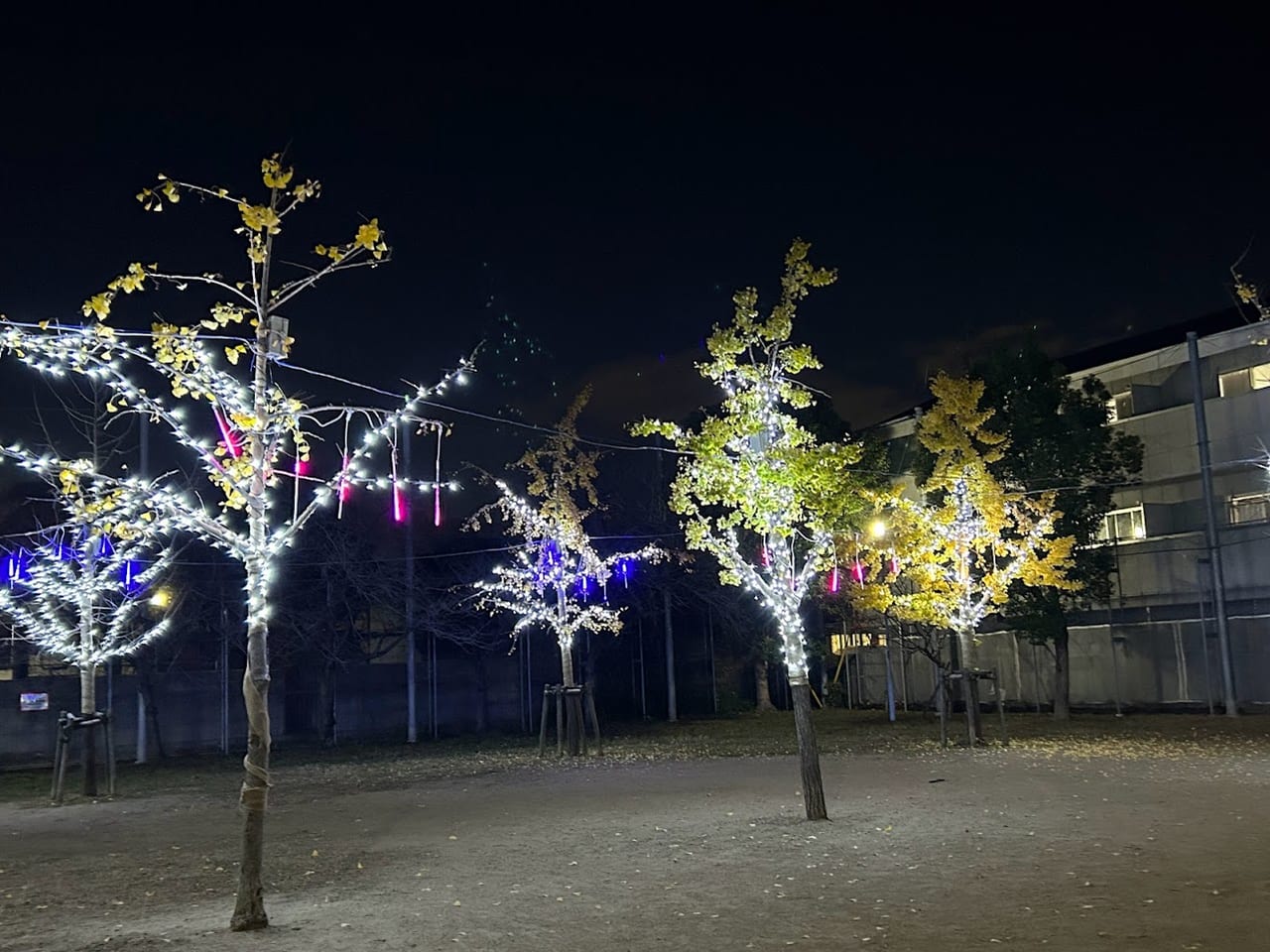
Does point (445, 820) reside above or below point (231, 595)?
below

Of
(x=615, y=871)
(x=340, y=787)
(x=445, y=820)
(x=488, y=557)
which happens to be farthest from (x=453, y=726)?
(x=615, y=871)

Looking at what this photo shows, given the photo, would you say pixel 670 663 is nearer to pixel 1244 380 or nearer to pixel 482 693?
Answer: pixel 482 693

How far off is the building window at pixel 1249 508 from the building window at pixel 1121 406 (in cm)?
391

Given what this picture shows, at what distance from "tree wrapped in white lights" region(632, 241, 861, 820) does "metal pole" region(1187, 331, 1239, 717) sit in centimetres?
1701

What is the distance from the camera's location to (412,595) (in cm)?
3136

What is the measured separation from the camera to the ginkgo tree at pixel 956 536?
22.7 m

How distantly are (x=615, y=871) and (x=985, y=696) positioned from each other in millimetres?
27588

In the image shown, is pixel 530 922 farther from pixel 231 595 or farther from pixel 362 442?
pixel 231 595

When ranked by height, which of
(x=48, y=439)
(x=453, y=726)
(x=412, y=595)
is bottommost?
(x=453, y=726)

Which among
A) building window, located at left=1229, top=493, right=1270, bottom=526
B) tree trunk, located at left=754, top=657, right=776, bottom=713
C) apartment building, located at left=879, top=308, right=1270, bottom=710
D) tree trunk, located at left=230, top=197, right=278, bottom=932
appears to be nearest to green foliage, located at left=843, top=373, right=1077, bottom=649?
apartment building, located at left=879, top=308, right=1270, bottom=710

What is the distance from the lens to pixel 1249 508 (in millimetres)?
29125

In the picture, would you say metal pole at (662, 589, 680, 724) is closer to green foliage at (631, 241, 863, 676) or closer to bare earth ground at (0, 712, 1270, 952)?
bare earth ground at (0, 712, 1270, 952)

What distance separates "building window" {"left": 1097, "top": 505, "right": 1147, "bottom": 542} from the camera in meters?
31.7

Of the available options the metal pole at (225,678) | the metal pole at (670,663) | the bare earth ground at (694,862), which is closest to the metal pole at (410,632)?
the metal pole at (225,678)
